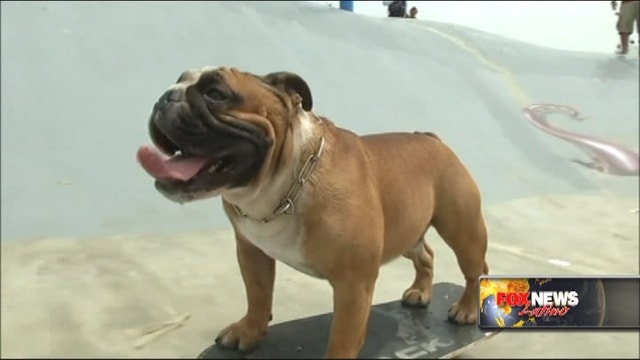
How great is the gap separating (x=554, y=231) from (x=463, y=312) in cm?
111

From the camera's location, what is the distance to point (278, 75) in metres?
1.02

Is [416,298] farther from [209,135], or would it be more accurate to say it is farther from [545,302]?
[209,135]

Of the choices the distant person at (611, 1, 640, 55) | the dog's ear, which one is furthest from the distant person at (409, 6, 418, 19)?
the dog's ear

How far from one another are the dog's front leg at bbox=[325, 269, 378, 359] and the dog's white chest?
0.20 feet

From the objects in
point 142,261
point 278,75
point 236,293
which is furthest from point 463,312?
point 142,261

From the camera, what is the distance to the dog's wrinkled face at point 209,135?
921 mm

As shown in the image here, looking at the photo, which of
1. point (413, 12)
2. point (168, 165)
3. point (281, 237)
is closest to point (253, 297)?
point (281, 237)

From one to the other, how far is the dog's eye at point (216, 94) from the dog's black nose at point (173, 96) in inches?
1.4

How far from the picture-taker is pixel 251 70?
285 cm

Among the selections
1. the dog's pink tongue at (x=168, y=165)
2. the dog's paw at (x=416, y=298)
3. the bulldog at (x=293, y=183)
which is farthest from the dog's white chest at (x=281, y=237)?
the dog's paw at (x=416, y=298)

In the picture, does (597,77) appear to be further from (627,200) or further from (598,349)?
(598,349)

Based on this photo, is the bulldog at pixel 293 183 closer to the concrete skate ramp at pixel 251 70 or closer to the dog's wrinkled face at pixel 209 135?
the dog's wrinkled face at pixel 209 135

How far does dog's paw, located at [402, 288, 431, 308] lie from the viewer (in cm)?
147

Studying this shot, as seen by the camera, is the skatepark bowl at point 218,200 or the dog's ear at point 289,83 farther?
the skatepark bowl at point 218,200
